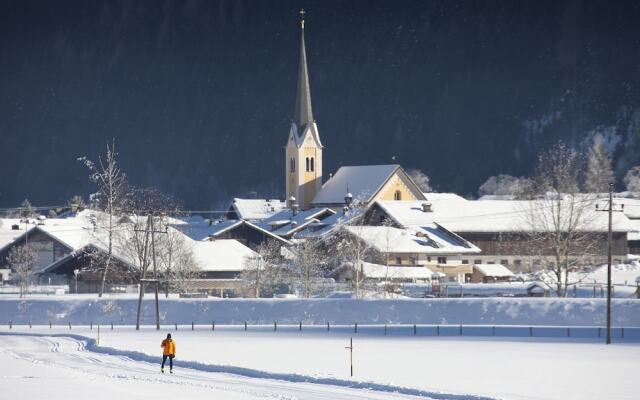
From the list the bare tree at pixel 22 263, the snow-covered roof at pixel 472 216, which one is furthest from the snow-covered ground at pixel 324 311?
the snow-covered roof at pixel 472 216

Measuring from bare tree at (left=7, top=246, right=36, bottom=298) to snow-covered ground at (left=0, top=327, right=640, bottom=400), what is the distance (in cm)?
3055

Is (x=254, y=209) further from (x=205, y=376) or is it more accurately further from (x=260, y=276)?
(x=205, y=376)

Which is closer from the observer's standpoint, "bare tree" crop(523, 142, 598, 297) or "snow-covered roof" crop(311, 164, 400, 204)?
"bare tree" crop(523, 142, 598, 297)

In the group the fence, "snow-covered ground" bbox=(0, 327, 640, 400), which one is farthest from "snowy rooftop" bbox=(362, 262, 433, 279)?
"snow-covered ground" bbox=(0, 327, 640, 400)

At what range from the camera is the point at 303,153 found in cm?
18450

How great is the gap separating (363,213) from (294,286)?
3248 centimetres

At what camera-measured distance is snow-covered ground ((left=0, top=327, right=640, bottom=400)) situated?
43.0 metres

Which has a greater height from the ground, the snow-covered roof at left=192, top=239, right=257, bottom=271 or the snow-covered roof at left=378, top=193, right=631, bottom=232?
the snow-covered roof at left=378, top=193, right=631, bottom=232

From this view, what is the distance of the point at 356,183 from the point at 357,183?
0.18 m

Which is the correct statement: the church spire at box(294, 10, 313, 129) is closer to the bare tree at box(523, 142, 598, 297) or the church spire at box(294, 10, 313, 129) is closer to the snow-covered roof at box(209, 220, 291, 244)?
the snow-covered roof at box(209, 220, 291, 244)

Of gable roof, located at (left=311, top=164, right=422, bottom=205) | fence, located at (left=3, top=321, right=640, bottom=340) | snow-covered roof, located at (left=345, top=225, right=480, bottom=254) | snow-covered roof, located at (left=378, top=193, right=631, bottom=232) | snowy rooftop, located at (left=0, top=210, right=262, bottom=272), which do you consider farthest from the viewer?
gable roof, located at (left=311, top=164, right=422, bottom=205)

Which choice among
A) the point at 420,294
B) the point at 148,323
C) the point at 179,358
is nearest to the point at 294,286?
the point at 420,294

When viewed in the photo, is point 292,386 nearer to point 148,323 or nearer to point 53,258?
point 148,323

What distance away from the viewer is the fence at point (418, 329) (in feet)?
239
